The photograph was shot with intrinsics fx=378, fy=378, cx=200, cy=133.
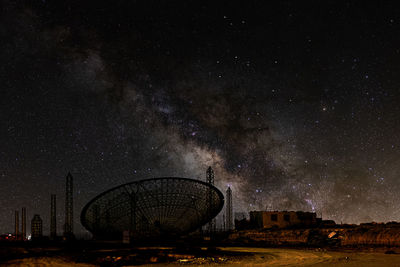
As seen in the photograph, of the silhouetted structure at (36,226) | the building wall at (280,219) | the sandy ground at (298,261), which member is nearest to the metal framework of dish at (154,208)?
the sandy ground at (298,261)

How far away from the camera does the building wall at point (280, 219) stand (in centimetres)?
7769

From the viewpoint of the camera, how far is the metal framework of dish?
45719 millimetres

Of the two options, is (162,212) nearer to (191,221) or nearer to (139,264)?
(191,221)

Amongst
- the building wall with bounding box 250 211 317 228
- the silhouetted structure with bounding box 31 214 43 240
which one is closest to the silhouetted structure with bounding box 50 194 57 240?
the silhouetted structure with bounding box 31 214 43 240

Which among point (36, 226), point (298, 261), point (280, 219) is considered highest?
point (298, 261)

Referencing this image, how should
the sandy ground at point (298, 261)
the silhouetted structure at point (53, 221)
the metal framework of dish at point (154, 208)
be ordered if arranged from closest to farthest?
1. the sandy ground at point (298, 261)
2. the metal framework of dish at point (154, 208)
3. the silhouetted structure at point (53, 221)

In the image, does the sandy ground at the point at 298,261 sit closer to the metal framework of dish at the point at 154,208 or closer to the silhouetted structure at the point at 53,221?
the metal framework of dish at the point at 154,208

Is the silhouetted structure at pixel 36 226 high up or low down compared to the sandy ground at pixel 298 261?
down

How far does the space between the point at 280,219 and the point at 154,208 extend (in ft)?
119

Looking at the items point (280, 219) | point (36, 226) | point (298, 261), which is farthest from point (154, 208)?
point (36, 226)

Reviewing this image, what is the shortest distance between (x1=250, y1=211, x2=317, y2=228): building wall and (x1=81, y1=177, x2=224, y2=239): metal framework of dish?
26.8m

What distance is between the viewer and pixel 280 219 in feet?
258

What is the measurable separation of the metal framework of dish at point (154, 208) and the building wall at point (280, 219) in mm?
26793

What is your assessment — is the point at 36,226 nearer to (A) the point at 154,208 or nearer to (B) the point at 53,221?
(B) the point at 53,221
